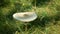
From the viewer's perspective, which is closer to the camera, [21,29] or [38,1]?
[21,29]

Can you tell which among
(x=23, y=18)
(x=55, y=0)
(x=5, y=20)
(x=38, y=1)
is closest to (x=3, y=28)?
(x=5, y=20)

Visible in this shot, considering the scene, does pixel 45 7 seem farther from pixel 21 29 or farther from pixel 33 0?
pixel 21 29

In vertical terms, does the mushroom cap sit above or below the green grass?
above

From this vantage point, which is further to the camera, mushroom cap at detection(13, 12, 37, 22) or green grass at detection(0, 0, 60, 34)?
green grass at detection(0, 0, 60, 34)

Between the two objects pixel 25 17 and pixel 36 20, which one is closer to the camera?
pixel 25 17

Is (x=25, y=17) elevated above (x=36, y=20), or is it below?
above

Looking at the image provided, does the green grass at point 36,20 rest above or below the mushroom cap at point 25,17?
below

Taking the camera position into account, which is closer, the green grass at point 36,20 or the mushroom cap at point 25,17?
the mushroom cap at point 25,17

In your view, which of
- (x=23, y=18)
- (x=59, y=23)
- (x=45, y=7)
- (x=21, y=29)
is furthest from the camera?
(x=45, y=7)
